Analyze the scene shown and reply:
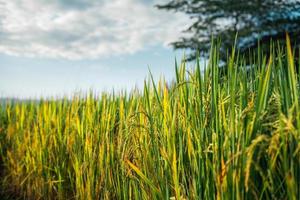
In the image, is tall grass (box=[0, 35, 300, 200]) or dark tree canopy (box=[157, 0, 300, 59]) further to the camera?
dark tree canopy (box=[157, 0, 300, 59])

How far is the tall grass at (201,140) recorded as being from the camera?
2.06 meters

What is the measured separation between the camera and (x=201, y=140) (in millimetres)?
2424

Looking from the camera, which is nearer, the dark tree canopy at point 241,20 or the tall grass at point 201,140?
the tall grass at point 201,140

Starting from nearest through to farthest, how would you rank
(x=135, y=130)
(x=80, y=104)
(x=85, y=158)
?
(x=135, y=130) → (x=85, y=158) → (x=80, y=104)

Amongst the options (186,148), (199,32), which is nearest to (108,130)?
(186,148)

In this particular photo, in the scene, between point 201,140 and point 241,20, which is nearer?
point 201,140

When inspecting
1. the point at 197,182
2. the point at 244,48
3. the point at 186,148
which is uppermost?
the point at 244,48

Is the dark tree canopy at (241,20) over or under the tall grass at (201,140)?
over

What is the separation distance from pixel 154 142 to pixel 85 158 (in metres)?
1.47

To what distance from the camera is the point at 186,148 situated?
106 inches

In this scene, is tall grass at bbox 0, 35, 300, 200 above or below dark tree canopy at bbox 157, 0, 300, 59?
below

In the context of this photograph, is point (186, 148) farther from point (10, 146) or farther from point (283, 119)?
point (10, 146)

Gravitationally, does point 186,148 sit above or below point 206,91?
below

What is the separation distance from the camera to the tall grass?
206 centimetres
